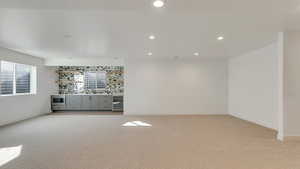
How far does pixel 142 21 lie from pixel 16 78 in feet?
18.5

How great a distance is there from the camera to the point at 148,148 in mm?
3639

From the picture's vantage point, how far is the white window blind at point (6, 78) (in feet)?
19.0

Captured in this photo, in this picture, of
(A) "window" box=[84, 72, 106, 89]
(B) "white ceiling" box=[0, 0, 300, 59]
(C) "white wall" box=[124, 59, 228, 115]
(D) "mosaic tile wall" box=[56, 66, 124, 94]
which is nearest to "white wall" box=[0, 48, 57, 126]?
(D) "mosaic tile wall" box=[56, 66, 124, 94]

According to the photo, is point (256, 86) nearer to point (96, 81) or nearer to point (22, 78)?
point (96, 81)

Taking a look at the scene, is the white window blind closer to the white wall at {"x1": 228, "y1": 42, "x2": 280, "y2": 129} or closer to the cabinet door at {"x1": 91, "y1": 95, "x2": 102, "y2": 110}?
the cabinet door at {"x1": 91, "y1": 95, "x2": 102, "y2": 110}

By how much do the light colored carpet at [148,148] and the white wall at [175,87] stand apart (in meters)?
2.76

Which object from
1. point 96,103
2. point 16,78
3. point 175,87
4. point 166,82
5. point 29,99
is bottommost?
point 96,103

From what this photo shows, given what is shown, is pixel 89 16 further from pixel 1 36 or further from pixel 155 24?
pixel 1 36

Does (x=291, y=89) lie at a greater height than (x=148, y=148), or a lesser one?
greater

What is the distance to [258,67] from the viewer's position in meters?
5.92

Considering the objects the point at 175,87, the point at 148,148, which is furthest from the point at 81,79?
the point at 148,148

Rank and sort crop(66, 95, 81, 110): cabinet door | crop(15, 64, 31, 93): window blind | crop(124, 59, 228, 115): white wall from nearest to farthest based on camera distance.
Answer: crop(15, 64, 31, 93): window blind < crop(124, 59, 228, 115): white wall < crop(66, 95, 81, 110): cabinet door

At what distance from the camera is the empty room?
114 inches

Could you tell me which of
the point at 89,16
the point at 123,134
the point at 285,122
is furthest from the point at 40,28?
the point at 285,122
